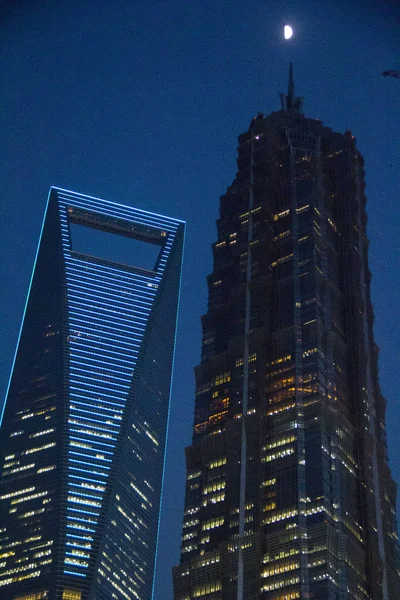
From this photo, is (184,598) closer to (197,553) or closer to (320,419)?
(197,553)

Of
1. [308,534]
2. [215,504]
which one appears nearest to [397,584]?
[308,534]

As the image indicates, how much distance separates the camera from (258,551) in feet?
604

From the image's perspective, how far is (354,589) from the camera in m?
178

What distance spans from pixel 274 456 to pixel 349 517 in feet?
65.0

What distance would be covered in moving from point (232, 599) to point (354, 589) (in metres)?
22.7

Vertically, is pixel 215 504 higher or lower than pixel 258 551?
higher

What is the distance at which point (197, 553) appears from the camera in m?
194

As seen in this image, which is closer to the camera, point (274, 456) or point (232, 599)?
point (232, 599)

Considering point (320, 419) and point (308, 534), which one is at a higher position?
point (320, 419)

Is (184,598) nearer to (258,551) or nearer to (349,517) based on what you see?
(258,551)

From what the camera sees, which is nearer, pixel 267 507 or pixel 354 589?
pixel 354 589

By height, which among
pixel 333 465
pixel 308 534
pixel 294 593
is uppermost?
pixel 333 465

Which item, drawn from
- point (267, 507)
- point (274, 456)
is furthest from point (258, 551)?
point (274, 456)

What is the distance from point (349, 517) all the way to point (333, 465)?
10958 mm
